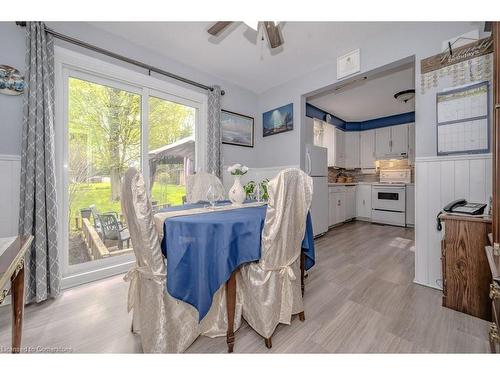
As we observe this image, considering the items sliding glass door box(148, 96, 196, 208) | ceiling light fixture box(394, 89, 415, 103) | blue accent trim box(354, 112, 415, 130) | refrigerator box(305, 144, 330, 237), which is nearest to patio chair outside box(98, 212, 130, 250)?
sliding glass door box(148, 96, 196, 208)

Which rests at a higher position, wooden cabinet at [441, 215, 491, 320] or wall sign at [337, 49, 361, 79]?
wall sign at [337, 49, 361, 79]

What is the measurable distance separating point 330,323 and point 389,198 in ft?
13.7

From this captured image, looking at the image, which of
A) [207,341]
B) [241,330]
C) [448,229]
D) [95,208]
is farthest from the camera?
[95,208]

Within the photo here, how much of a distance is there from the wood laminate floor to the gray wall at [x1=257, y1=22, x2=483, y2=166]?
139cm

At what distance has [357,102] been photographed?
14.4ft

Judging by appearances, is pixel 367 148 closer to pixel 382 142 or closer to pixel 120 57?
pixel 382 142

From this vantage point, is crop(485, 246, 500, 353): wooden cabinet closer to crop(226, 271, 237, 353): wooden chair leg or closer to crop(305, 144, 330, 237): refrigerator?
crop(226, 271, 237, 353): wooden chair leg

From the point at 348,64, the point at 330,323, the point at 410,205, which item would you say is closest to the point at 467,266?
the point at 330,323

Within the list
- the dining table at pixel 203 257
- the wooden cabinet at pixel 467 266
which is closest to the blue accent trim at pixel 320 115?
the wooden cabinet at pixel 467 266

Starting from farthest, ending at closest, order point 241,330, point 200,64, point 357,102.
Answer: point 357,102
point 200,64
point 241,330

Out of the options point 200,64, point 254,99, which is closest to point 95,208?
point 200,64

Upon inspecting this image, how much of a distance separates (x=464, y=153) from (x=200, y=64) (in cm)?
313

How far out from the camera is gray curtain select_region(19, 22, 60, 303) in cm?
181
